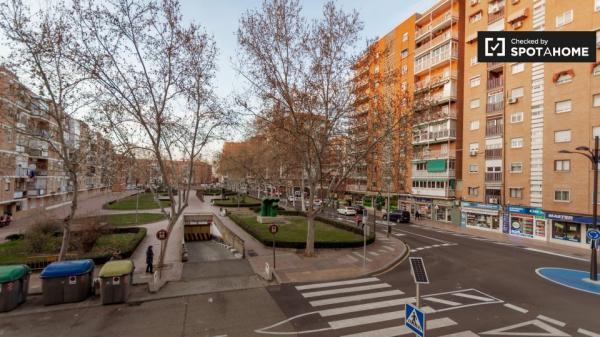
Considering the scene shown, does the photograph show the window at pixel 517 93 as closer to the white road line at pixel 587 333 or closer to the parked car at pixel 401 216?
the parked car at pixel 401 216

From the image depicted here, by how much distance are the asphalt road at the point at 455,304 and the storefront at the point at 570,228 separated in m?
9.13

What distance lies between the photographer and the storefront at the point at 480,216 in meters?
31.2

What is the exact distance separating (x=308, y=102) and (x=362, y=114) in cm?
425

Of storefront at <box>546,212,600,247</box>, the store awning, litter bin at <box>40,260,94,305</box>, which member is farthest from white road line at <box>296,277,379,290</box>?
the store awning

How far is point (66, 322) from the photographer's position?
9.94 meters

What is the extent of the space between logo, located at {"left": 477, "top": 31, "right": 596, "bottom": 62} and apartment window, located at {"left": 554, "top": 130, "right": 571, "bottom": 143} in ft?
52.7

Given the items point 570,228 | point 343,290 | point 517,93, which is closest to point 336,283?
point 343,290

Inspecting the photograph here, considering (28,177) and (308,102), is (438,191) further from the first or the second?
(28,177)

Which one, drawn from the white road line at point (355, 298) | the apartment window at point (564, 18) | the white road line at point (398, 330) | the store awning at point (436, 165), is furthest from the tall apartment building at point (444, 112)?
the white road line at point (398, 330)

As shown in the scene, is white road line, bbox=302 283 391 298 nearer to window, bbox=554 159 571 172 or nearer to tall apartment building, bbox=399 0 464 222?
window, bbox=554 159 571 172

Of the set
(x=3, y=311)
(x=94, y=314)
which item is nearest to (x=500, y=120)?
(x=94, y=314)

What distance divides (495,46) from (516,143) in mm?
21492

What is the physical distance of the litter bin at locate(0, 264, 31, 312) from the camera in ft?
34.7

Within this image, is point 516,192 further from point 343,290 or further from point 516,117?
point 343,290
